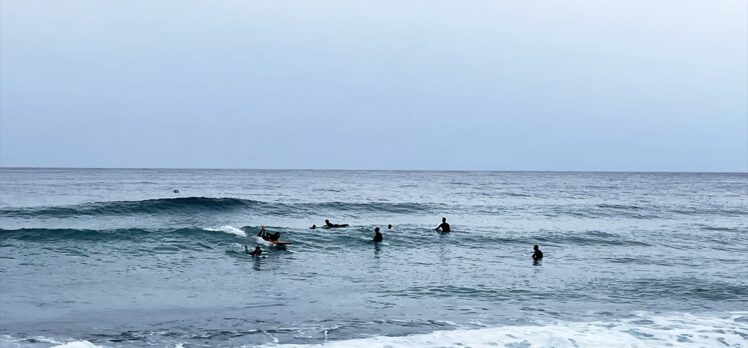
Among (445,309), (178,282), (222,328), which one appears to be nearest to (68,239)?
(178,282)

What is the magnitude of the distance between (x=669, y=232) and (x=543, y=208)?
17.2 metres

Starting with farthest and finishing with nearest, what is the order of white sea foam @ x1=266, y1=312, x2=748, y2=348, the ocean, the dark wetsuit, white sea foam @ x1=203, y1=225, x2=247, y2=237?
white sea foam @ x1=203, y1=225, x2=247, y2=237 < the dark wetsuit < the ocean < white sea foam @ x1=266, y1=312, x2=748, y2=348

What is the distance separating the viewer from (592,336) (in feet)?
46.9

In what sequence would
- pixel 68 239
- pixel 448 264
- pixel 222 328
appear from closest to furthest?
pixel 222 328, pixel 448 264, pixel 68 239

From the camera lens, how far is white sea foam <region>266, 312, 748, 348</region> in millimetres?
13656

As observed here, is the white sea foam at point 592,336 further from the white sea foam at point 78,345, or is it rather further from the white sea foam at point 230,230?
the white sea foam at point 230,230

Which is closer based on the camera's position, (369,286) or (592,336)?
(592,336)

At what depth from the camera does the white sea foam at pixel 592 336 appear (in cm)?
1366

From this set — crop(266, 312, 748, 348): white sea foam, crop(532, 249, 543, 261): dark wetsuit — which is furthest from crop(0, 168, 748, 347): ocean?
crop(532, 249, 543, 261): dark wetsuit

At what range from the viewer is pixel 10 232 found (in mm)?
29312

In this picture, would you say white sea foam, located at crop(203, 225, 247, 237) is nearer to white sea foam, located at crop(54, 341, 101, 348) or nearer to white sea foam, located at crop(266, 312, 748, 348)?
white sea foam, located at crop(54, 341, 101, 348)

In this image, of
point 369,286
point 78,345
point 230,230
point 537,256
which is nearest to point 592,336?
point 369,286

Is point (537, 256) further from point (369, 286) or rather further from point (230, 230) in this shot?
point (230, 230)

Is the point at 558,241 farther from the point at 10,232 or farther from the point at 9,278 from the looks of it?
the point at 10,232
